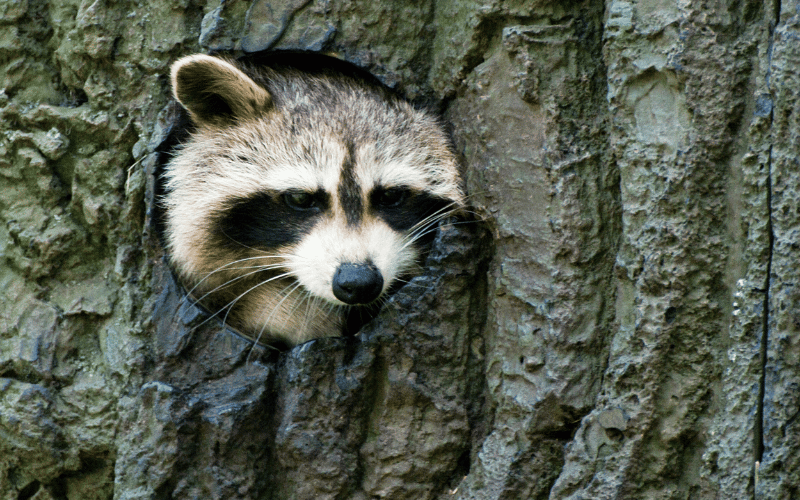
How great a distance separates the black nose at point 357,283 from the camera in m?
2.97

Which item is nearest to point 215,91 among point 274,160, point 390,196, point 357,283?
point 274,160

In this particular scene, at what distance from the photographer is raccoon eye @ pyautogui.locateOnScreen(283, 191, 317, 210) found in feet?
10.8

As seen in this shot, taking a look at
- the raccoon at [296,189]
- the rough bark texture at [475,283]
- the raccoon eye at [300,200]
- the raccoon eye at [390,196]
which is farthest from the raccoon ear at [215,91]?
the raccoon eye at [390,196]

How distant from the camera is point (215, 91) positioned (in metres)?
3.31

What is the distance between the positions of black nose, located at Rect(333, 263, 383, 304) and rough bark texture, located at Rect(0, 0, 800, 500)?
0.46ft

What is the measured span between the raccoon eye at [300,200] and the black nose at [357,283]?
1.41ft

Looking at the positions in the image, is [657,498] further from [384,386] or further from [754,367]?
[384,386]

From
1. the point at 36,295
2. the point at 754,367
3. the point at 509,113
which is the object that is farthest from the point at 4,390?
the point at 754,367

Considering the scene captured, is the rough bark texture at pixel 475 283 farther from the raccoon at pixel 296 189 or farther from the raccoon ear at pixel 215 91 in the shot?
the raccoon at pixel 296 189

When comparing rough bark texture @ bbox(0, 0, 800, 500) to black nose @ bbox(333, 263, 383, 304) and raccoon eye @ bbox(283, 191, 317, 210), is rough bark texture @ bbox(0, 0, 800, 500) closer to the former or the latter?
black nose @ bbox(333, 263, 383, 304)

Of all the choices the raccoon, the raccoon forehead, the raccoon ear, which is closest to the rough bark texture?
the raccoon ear

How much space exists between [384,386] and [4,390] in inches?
66.7

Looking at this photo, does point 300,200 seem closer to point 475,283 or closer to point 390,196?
point 390,196

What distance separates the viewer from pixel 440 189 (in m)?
3.28
